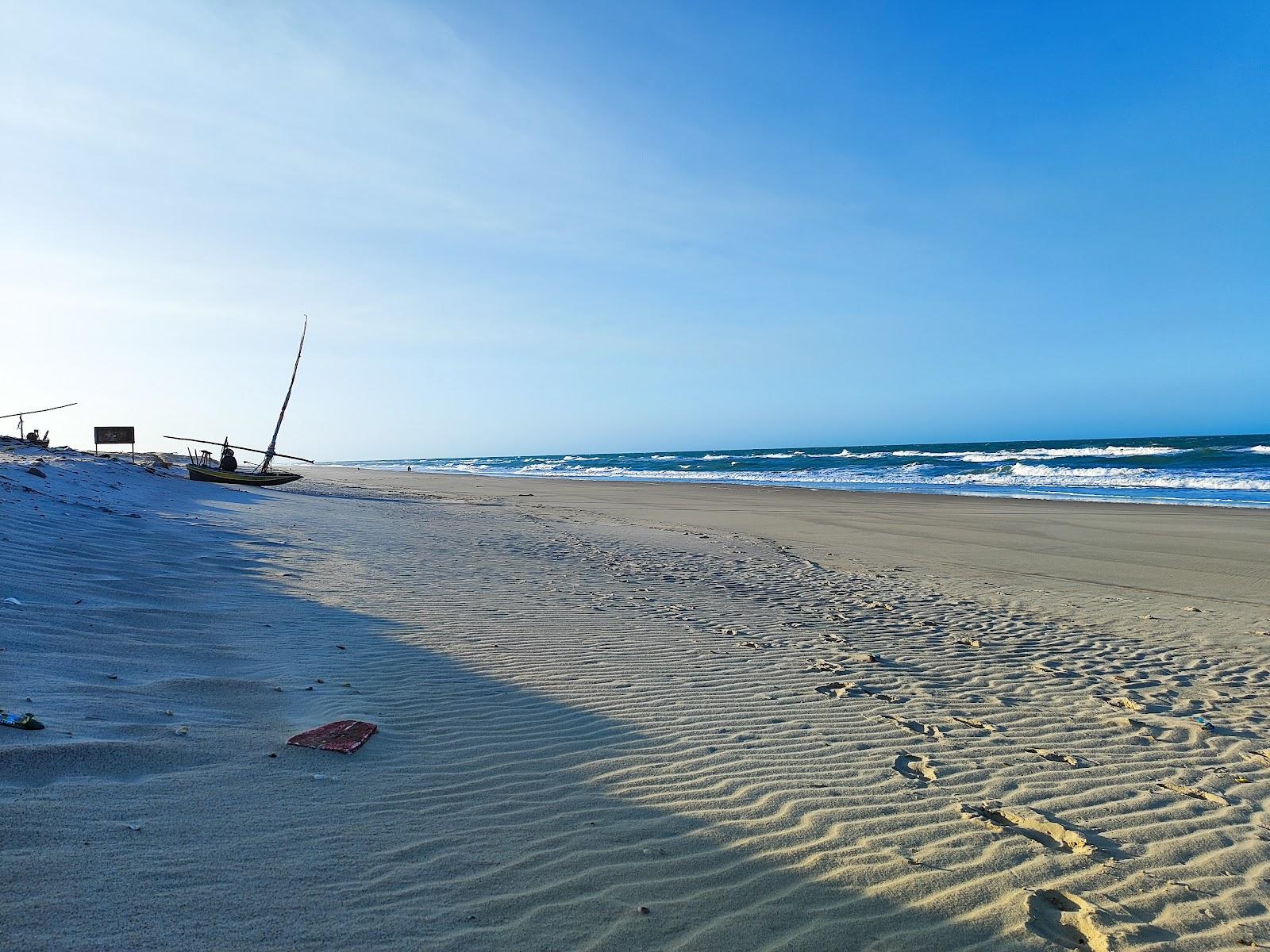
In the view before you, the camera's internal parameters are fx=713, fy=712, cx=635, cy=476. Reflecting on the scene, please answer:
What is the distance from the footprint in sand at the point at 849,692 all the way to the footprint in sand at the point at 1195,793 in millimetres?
1741

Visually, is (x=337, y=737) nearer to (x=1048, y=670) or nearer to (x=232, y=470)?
(x=1048, y=670)

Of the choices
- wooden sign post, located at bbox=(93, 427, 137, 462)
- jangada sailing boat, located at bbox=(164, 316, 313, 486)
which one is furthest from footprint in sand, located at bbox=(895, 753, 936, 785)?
wooden sign post, located at bbox=(93, 427, 137, 462)

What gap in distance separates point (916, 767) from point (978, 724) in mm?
1075

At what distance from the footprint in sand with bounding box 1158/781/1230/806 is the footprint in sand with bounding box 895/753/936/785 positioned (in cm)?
135

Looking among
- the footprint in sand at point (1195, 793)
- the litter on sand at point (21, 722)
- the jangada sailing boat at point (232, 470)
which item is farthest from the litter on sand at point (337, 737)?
the jangada sailing boat at point (232, 470)

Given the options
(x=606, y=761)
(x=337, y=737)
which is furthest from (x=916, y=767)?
(x=337, y=737)

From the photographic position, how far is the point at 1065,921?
2.94 m

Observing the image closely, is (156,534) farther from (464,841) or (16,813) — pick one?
(464,841)

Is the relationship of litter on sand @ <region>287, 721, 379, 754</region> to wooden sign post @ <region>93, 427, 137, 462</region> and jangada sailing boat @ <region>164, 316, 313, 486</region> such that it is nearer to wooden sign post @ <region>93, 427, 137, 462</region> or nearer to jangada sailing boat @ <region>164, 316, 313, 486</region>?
jangada sailing boat @ <region>164, 316, 313, 486</region>

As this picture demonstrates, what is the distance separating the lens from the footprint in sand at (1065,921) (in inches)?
110

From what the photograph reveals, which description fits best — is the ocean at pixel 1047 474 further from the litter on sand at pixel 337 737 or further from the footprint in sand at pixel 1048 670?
the litter on sand at pixel 337 737

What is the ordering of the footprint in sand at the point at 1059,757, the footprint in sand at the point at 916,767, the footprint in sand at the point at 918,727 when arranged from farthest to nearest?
the footprint in sand at the point at 918,727, the footprint in sand at the point at 1059,757, the footprint in sand at the point at 916,767

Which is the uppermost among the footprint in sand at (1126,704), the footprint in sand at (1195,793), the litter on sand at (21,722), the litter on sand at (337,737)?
the litter on sand at (21,722)

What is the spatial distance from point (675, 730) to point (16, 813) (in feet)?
11.2
